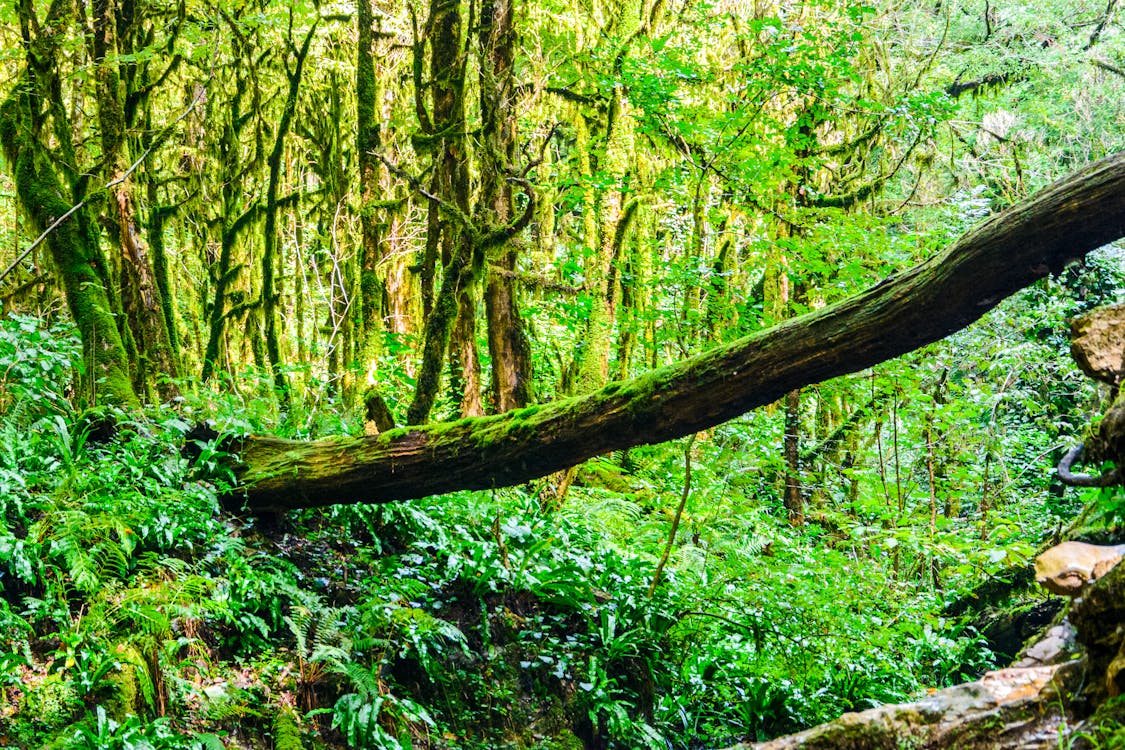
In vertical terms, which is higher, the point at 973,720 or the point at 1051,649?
the point at 973,720

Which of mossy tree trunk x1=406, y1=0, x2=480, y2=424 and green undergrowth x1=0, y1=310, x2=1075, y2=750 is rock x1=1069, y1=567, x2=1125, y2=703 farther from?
mossy tree trunk x1=406, y1=0, x2=480, y2=424

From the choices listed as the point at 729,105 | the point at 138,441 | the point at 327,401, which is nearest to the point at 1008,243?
the point at 138,441

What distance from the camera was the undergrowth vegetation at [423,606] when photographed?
4.34 metres

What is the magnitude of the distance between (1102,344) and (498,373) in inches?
222

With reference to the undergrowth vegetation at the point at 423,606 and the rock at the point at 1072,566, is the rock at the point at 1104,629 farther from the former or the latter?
the undergrowth vegetation at the point at 423,606

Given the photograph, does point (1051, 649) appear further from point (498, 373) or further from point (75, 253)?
point (75, 253)

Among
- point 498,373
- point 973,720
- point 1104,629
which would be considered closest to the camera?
point 1104,629

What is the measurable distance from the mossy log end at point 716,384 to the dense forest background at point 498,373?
27.5 inches

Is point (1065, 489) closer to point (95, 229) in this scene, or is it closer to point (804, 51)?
point (804, 51)

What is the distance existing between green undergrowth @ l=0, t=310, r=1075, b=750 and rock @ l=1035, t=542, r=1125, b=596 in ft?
8.82

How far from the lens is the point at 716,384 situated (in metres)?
4.73

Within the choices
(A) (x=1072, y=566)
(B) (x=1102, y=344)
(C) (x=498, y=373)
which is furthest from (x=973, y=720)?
(C) (x=498, y=373)

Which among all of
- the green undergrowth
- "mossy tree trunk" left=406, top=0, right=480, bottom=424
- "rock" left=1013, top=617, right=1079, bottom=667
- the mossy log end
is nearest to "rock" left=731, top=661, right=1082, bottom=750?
"rock" left=1013, top=617, right=1079, bottom=667

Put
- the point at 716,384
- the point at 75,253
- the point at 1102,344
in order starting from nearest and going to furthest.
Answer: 1. the point at 1102,344
2. the point at 716,384
3. the point at 75,253
